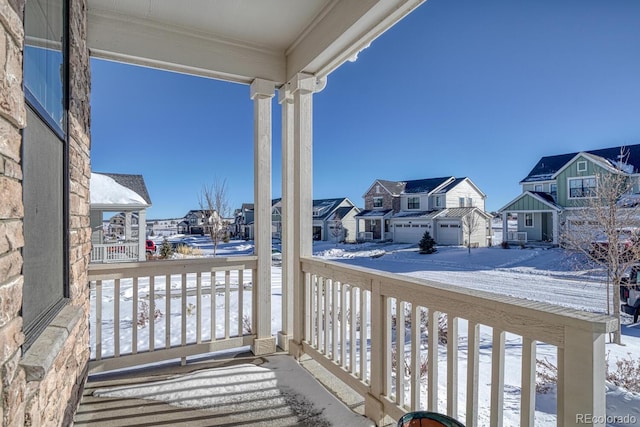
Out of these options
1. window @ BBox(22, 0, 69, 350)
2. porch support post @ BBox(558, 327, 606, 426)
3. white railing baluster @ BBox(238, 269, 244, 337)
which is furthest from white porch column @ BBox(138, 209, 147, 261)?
porch support post @ BBox(558, 327, 606, 426)

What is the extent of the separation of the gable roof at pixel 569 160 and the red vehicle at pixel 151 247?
3.28m

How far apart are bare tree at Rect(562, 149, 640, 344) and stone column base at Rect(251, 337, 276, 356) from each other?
8.24 ft

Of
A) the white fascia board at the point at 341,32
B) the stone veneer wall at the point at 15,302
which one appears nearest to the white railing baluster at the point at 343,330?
the stone veneer wall at the point at 15,302

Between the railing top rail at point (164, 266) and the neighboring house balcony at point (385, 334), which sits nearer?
the neighboring house balcony at point (385, 334)

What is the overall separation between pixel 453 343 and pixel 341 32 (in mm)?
2022

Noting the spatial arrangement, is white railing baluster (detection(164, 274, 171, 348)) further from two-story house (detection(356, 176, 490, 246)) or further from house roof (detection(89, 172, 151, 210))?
two-story house (detection(356, 176, 490, 246))

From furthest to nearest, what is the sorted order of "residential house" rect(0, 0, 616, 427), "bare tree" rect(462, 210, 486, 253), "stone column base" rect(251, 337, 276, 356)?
"stone column base" rect(251, 337, 276, 356) < "bare tree" rect(462, 210, 486, 253) < "residential house" rect(0, 0, 616, 427)

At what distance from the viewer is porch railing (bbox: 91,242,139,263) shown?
3.47 meters

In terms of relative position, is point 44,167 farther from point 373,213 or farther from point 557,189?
point 557,189

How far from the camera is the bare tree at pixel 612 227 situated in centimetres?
129

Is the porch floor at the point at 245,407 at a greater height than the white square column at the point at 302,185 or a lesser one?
lesser

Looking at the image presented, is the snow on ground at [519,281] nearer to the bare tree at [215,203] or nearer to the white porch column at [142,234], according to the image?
the white porch column at [142,234]

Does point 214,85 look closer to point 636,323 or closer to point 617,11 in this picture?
point 617,11

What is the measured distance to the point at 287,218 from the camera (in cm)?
319
